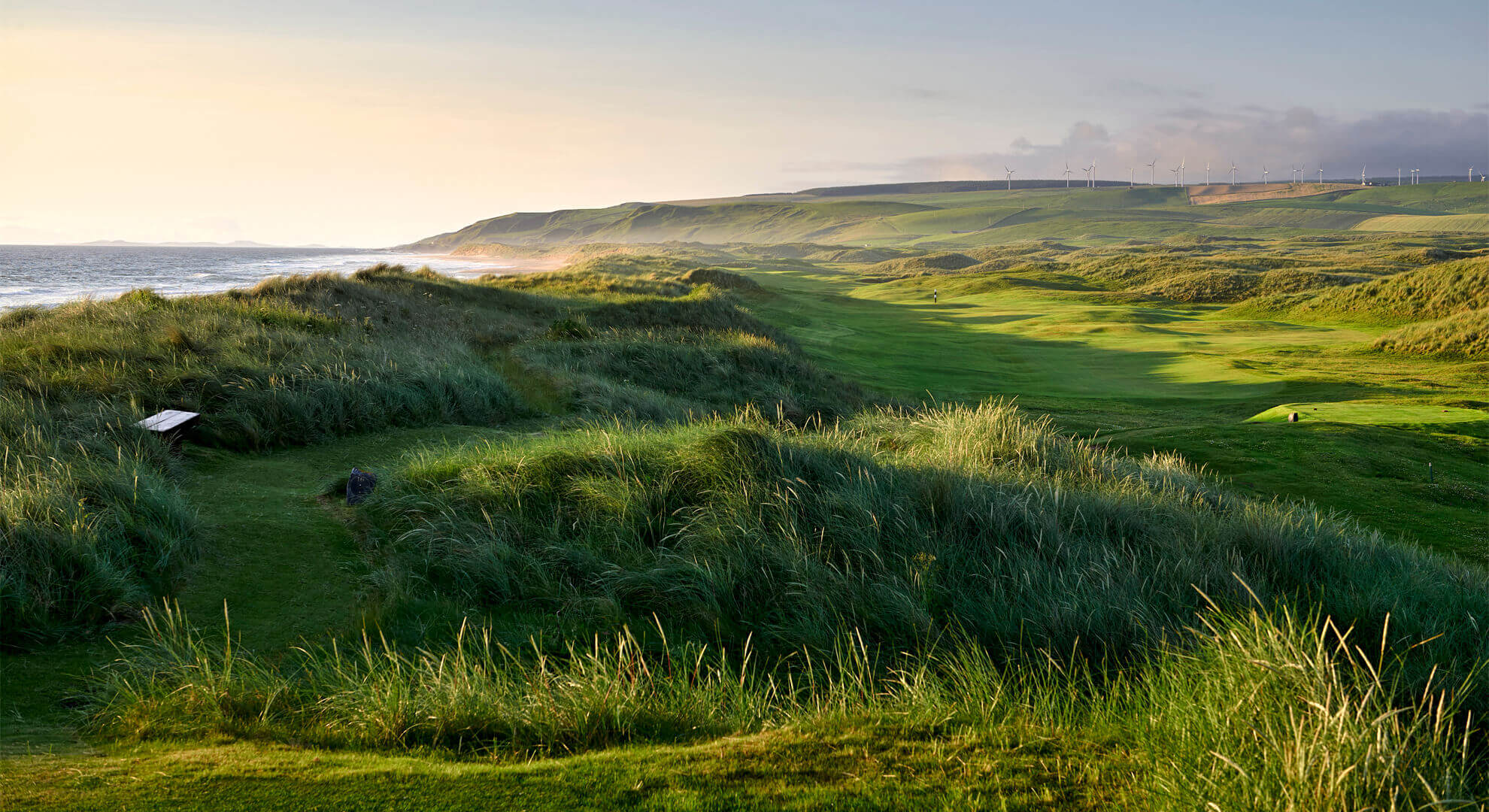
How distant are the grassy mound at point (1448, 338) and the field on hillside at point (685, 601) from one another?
1603 cm

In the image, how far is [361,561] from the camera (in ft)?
18.5

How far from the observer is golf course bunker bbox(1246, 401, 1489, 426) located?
13.0 meters

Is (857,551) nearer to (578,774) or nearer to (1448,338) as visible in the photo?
(578,774)

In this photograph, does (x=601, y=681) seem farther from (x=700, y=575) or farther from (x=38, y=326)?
(x=38, y=326)

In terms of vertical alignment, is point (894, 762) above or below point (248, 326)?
below

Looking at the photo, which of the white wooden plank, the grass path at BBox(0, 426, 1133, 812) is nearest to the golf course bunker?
the grass path at BBox(0, 426, 1133, 812)

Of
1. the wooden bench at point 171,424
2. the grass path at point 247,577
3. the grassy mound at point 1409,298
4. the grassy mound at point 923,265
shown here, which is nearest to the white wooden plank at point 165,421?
the wooden bench at point 171,424

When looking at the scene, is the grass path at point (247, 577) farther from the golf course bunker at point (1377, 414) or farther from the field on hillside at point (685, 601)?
the golf course bunker at point (1377, 414)

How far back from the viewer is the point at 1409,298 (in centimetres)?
3506

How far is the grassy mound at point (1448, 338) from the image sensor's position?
2498 cm

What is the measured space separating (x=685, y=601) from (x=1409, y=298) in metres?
42.0

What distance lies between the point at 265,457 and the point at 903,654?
6926 mm

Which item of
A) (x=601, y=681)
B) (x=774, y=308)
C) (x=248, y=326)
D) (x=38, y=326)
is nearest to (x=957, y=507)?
(x=601, y=681)

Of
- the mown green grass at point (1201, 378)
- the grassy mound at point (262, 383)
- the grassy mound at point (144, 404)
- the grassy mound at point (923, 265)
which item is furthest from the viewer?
the grassy mound at point (923, 265)
